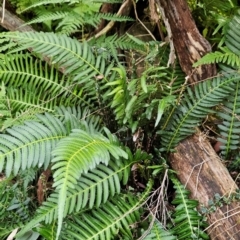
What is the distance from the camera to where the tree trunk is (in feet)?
6.39

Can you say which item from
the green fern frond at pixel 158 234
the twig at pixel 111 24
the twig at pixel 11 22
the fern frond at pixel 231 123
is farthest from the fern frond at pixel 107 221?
the twig at pixel 11 22

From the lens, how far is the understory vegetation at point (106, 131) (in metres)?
1.89

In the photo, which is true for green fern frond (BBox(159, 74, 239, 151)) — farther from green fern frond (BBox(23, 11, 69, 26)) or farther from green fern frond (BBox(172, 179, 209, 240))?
green fern frond (BBox(23, 11, 69, 26))

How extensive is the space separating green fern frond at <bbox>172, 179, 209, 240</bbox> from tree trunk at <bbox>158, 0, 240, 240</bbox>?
77 millimetres

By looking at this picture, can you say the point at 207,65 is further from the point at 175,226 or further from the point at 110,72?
the point at 175,226

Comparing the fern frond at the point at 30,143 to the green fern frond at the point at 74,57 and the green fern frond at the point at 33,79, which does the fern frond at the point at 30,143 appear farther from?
the green fern frond at the point at 33,79

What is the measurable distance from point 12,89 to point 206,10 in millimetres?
1438

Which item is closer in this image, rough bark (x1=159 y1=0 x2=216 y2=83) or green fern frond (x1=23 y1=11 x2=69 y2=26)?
rough bark (x1=159 y1=0 x2=216 y2=83)

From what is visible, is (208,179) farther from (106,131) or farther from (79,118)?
(79,118)

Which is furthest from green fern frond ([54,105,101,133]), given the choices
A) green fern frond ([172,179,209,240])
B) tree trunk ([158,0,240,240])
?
green fern frond ([172,179,209,240])

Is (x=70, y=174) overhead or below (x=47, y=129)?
below

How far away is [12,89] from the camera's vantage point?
262 centimetres

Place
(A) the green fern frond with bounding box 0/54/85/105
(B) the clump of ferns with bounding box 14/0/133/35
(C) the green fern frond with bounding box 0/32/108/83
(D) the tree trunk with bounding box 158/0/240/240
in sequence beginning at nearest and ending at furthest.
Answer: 1. (D) the tree trunk with bounding box 158/0/240/240
2. (C) the green fern frond with bounding box 0/32/108/83
3. (A) the green fern frond with bounding box 0/54/85/105
4. (B) the clump of ferns with bounding box 14/0/133/35

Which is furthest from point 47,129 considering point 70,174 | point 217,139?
point 217,139
